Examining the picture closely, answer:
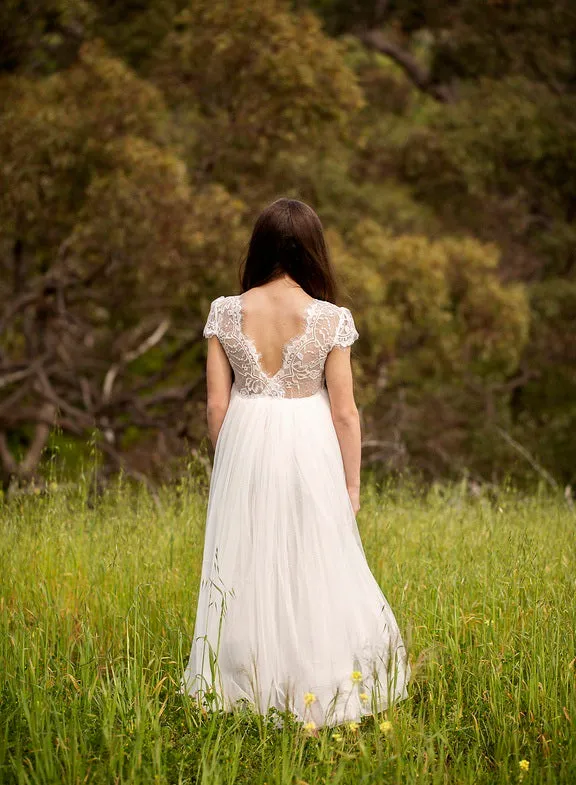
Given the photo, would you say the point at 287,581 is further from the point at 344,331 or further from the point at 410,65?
the point at 410,65

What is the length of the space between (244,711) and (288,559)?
1.70 feet

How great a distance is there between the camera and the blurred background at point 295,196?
10008 mm

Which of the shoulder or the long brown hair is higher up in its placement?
the long brown hair

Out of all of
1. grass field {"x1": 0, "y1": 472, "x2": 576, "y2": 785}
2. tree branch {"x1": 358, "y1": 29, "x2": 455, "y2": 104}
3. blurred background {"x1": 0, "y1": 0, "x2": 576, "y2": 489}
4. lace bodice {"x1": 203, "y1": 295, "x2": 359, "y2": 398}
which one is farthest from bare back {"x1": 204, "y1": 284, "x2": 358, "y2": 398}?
tree branch {"x1": 358, "y1": 29, "x2": 455, "y2": 104}

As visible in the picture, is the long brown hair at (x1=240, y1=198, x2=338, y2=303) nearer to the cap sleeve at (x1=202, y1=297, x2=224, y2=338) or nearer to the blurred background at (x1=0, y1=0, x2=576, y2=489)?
the cap sleeve at (x1=202, y1=297, x2=224, y2=338)

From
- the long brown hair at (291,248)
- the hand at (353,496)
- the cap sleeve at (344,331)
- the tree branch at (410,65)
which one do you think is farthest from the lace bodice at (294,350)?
the tree branch at (410,65)

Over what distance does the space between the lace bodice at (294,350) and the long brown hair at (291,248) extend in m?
0.11

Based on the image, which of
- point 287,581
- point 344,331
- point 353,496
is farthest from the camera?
point 353,496

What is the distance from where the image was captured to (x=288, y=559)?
3414mm

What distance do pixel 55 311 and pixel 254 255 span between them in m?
8.57

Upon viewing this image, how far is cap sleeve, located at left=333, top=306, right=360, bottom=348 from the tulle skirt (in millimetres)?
225

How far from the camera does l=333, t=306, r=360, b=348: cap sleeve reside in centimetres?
348

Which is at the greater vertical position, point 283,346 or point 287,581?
point 283,346

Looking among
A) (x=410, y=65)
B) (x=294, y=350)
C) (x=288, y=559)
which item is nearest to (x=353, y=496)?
(x=288, y=559)
